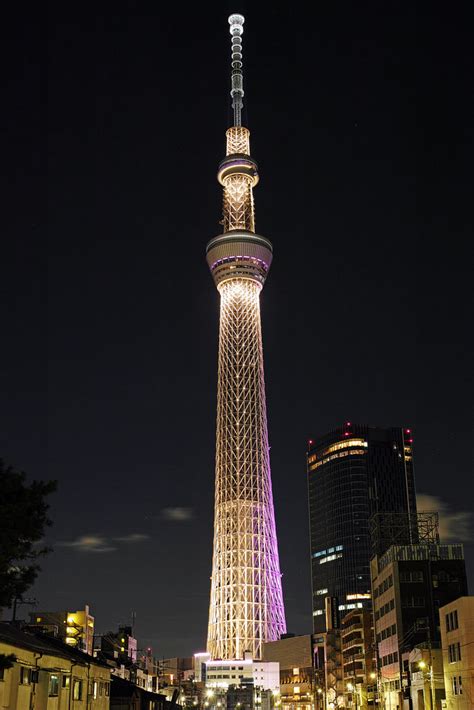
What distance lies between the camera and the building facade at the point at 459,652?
67.6m

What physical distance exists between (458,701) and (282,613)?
91877 millimetres

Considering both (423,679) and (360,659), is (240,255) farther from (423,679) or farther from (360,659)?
(423,679)

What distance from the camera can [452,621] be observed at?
7200cm

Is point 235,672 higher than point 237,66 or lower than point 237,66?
lower

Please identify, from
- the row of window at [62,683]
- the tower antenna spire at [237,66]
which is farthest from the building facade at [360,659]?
the tower antenna spire at [237,66]

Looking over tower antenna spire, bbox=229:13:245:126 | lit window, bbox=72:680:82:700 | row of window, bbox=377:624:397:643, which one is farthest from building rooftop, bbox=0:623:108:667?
tower antenna spire, bbox=229:13:245:126

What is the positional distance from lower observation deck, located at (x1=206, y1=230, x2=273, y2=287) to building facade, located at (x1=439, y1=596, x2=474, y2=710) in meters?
107

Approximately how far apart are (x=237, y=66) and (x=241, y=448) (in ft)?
280

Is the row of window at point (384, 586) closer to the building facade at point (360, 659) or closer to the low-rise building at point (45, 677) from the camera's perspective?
the building facade at point (360, 659)

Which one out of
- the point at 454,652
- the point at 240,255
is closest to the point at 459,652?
the point at 454,652

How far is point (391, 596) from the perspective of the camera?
96.9 m

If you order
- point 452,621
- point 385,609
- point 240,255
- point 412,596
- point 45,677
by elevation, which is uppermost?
point 240,255

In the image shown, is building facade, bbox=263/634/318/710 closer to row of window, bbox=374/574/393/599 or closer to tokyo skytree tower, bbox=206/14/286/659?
tokyo skytree tower, bbox=206/14/286/659

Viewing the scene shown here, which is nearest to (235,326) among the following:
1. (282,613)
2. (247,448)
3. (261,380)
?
(261,380)
